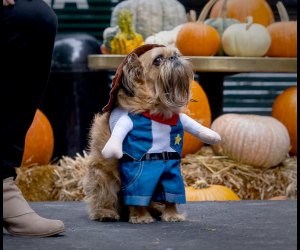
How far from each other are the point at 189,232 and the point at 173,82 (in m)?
0.58

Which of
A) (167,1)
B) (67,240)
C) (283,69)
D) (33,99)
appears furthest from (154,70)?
(167,1)

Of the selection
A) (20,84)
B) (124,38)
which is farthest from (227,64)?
(20,84)

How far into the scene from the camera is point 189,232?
2760 mm

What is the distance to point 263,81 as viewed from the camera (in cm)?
668

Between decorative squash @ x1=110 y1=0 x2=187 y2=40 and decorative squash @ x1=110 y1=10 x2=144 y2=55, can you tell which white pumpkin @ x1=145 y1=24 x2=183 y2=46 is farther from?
decorative squash @ x1=110 y1=0 x2=187 y2=40

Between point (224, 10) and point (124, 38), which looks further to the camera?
point (224, 10)

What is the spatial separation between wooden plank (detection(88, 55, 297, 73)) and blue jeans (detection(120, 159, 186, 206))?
6.70 feet

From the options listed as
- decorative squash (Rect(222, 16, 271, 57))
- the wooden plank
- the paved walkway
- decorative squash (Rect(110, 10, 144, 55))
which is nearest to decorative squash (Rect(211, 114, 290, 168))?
the wooden plank

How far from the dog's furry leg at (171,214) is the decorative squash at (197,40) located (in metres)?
2.38

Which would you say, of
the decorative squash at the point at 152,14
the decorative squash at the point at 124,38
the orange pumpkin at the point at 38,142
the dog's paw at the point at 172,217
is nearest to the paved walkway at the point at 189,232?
the dog's paw at the point at 172,217

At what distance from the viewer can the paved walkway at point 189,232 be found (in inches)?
97.1

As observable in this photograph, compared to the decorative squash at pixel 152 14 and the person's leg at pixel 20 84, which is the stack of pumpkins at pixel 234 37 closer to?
the decorative squash at pixel 152 14

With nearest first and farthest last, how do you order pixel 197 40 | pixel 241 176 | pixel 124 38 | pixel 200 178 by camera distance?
pixel 200 178, pixel 241 176, pixel 197 40, pixel 124 38

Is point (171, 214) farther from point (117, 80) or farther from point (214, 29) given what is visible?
point (214, 29)
